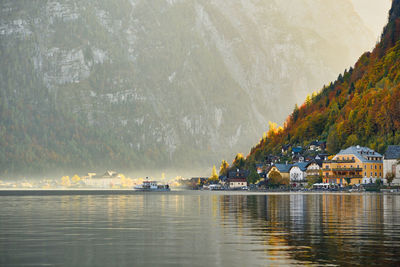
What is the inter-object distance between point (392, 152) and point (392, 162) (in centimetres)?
405

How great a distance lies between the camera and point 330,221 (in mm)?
62500

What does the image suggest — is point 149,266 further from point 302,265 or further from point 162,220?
point 162,220

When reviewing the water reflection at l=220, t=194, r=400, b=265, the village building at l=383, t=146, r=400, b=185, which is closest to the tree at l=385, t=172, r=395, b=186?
the village building at l=383, t=146, r=400, b=185

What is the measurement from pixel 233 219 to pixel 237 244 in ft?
73.9

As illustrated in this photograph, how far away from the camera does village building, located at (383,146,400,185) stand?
192 meters

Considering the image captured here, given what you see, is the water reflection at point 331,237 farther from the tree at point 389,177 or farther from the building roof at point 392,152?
the building roof at point 392,152

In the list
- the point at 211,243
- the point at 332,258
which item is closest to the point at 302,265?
the point at 332,258

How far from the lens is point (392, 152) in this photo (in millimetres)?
196125

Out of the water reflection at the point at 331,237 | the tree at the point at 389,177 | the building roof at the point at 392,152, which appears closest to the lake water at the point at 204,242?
the water reflection at the point at 331,237

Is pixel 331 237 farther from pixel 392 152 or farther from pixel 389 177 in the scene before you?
pixel 392 152

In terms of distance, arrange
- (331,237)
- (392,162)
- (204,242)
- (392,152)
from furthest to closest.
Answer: (392,152) → (392,162) → (331,237) → (204,242)

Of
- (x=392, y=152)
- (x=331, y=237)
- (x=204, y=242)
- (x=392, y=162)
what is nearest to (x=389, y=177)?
(x=392, y=162)

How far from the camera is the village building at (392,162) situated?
19188cm

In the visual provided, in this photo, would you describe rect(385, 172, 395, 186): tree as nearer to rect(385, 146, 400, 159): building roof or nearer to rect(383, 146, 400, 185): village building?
rect(383, 146, 400, 185): village building
